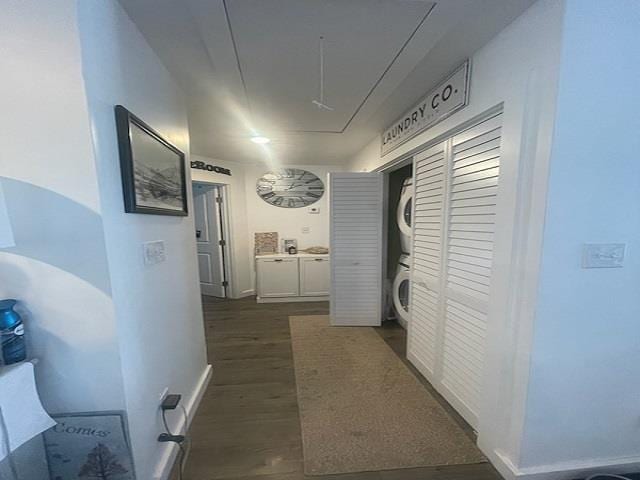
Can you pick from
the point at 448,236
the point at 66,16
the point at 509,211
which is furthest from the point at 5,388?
the point at 448,236

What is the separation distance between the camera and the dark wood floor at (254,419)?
4.11 ft

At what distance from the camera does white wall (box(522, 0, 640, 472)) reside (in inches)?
37.3

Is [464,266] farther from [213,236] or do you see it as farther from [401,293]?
[213,236]

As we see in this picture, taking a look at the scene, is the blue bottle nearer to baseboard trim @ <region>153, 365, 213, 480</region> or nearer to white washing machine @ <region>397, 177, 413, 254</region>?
baseboard trim @ <region>153, 365, 213, 480</region>

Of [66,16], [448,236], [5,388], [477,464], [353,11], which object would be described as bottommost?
[477,464]

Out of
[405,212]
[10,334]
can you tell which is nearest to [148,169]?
[10,334]

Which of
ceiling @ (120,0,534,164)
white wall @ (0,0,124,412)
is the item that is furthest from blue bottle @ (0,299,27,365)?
ceiling @ (120,0,534,164)

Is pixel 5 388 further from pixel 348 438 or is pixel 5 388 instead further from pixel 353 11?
pixel 353 11

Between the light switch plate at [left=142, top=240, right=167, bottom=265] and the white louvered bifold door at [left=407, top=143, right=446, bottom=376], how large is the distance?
67.5 inches

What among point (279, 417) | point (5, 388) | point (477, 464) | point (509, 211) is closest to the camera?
point (5, 388)

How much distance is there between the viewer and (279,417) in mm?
1608

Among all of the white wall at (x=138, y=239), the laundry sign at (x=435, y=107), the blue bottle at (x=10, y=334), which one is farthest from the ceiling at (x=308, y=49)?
the blue bottle at (x=10, y=334)

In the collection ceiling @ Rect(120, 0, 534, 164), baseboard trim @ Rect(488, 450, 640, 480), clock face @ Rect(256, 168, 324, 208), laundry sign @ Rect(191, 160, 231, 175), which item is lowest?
baseboard trim @ Rect(488, 450, 640, 480)

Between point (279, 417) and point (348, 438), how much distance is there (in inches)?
18.0
